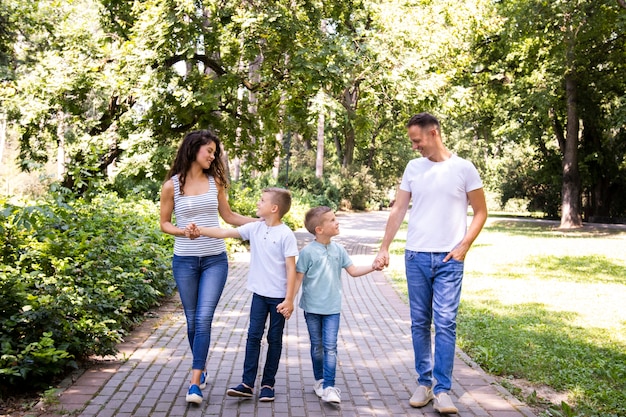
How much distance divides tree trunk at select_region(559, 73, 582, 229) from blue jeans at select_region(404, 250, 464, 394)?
2729cm

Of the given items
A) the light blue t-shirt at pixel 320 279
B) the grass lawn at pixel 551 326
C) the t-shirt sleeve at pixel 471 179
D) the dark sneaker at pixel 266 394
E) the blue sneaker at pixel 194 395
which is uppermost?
the t-shirt sleeve at pixel 471 179

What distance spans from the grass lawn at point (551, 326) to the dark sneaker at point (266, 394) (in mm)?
1938

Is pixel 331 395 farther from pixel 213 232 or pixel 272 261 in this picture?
pixel 213 232

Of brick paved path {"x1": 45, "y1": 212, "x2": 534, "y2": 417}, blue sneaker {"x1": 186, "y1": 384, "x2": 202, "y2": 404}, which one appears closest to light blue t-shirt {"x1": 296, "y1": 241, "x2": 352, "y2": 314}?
brick paved path {"x1": 45, "y1": 212, "x2": 534, "y2": 417}

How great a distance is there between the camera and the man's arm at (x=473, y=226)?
15.3 ft

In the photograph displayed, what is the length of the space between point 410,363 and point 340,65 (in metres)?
11.8

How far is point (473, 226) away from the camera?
480 centimetres

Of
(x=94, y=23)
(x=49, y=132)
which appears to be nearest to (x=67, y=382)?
(x=49, y=132)

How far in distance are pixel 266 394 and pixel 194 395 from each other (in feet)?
1.78

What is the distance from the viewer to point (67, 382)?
17.0 feet

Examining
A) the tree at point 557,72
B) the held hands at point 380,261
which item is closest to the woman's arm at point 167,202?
the held hands at point 380,261

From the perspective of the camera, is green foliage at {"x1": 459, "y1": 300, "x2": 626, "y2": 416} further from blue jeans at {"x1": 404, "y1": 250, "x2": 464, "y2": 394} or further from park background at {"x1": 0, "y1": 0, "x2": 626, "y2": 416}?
blue jeans at {"x1": 404, "y1": 250, "x2": 464, "y2": 394}

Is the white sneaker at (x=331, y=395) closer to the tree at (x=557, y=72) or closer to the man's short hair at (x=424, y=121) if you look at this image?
the man's short hair at (x=424, y=121)

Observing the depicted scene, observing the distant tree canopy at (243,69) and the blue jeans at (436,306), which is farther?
the distant tree canopy at (243,69)
